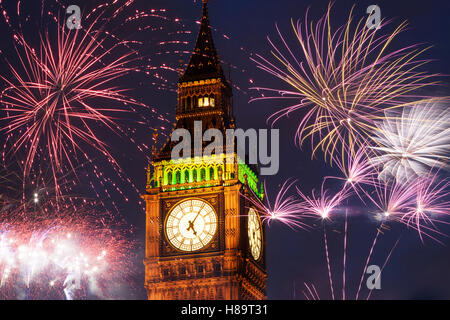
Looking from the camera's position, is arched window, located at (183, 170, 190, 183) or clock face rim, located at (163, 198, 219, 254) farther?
arched window, located at (183, 170, 190, 183)

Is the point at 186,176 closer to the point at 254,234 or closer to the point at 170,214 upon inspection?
the point at 170,214

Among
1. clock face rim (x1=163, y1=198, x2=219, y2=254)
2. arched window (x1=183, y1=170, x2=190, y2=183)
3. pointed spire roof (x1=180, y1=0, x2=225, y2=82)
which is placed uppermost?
pointed spire roof (x1=180, y1=0, x2=225, y2=82)

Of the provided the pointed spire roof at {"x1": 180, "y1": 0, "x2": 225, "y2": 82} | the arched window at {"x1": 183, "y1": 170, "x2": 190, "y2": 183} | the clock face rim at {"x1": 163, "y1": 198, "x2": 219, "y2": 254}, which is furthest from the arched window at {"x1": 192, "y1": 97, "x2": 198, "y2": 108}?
the clock face rim at {"x1": 163, "y1": 198, "x2": 219, "y2": 254}

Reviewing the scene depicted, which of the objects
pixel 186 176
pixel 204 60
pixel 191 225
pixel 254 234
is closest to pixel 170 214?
pixel 191 225

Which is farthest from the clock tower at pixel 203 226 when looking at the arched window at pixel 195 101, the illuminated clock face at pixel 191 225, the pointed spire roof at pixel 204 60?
the pointed spire roof at pixel 204 60

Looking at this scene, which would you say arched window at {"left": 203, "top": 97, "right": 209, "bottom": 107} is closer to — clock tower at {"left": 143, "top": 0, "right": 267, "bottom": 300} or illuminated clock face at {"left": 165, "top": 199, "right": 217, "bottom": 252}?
clock tower at {"left": 143, "top": 0, "right": 267, "bottom": 300}

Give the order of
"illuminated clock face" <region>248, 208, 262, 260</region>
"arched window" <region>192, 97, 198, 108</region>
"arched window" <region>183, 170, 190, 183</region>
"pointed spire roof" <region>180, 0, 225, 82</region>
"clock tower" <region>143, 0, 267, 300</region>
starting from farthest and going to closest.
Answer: "pointed spire roof" <region>180, 0, 225, 82</region>, "arched window" <region>192, 97, 198, 108</region>, "illuminated clock face" <region>248, 208, 262, 260</region>, "arched window" <region>183, 170, 190, 183</region>, "clock tower" <region>143, 0, 267, 300</region>

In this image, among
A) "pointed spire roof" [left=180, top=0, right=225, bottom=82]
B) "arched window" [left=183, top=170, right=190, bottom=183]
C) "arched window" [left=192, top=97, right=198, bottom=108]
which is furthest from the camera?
"pointed spire roof" [left=180, top=0, right=225, bottom=82]

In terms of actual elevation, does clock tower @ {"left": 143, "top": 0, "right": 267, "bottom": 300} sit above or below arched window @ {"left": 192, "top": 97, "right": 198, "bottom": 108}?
below
